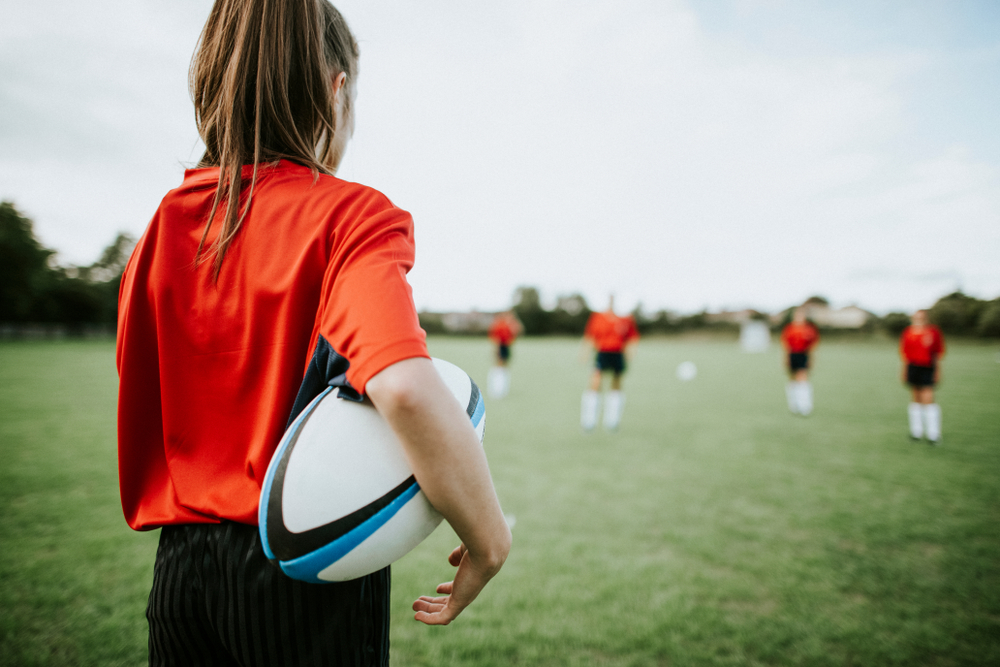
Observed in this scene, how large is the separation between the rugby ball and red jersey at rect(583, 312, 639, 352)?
817 centimetres

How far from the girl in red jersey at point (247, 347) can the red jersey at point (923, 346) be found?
33.0 ft

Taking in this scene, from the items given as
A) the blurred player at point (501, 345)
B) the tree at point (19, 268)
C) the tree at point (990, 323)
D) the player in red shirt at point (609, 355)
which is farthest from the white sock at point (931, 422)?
the tree at point (19, 268)

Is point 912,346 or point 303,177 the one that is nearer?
point 303,177

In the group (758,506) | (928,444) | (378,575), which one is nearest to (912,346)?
(928,444)

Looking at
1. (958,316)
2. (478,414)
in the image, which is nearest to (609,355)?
(478,414)

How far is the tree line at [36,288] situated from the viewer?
3791 centimetres

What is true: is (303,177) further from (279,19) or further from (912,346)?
(912,346)

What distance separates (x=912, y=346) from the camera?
8180 millimetres

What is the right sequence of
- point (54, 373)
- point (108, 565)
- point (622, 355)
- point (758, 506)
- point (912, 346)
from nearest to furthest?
point (108, 565) → point (758, 506) → point (912, 346) → point (622, 355) → point (54, 373)

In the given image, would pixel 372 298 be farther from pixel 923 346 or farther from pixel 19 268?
pixel 19 268

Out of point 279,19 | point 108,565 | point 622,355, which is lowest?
point 108,565

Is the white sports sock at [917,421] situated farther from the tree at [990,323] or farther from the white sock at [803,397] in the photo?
the tree at [990,323]

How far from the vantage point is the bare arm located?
0.65m

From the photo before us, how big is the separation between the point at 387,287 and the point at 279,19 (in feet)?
2.11
